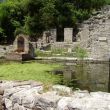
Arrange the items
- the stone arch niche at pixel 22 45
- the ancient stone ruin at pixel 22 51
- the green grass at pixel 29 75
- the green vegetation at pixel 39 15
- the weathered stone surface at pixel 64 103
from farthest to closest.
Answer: the green vegetation at pixel 39 15, the stone arch niche at pixel 22 45, the ancient stone ruin at pixel 22 51, the green grass at pixel 29 75, the weathered stone surface at pixel 64 103

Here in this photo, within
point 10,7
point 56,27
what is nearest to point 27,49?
point 56,27

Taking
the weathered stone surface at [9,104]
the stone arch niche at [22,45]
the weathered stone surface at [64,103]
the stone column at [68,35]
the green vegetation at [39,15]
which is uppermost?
the green vegetation at [39,15]

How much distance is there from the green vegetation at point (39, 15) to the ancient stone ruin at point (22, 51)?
9.26m

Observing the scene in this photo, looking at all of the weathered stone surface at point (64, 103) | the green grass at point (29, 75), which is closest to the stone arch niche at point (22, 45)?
the green grass at point (29, 75)

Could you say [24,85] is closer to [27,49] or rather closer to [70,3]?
[27,49]

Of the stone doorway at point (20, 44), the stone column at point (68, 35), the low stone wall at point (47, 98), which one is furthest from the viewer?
the stone column at point (68, 35)

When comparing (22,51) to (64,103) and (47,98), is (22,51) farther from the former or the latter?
(64,103)

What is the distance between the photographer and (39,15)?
35844 mm

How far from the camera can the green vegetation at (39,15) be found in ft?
116

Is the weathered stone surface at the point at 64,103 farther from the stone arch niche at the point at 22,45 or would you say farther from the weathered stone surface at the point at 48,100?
the stone arch niche at the point at 22,45

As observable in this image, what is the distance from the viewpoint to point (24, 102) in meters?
6.03

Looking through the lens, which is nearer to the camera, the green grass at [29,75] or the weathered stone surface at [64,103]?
the weathered stone surface at [64,103]

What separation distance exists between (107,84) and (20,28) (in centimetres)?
2679

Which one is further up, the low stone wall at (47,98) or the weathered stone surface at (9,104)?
the low stone wall at (47,98)
